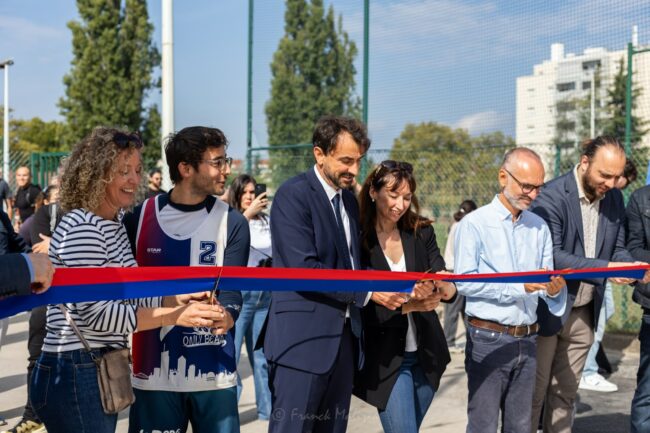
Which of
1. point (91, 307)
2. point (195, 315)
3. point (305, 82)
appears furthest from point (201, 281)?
point (305, 82)

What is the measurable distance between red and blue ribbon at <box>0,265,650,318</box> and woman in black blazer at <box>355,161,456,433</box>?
0.26m

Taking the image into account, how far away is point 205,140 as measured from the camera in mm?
3248

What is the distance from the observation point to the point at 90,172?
296 cm

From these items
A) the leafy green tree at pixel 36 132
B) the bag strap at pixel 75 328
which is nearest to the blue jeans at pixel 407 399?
the bag strap at pixel 75 328

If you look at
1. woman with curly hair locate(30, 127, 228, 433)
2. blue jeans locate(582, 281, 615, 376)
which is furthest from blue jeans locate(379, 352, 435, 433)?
blue jeans locate(582, 281, 615, 376)

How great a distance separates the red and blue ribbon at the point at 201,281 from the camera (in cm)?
259

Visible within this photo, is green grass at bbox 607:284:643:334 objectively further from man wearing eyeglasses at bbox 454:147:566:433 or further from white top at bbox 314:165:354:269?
white top at bbox 314:165:354:269

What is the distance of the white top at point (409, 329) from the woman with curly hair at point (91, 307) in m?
1.29

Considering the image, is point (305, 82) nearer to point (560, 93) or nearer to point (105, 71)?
point (560, 93)

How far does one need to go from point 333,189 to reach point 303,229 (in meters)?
0.28

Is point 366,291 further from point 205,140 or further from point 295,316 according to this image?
point 205,140

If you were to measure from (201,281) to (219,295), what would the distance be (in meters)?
0.28

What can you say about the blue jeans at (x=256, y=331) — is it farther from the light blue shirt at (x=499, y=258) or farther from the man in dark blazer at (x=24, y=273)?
the man in dark blazer at (x=24, y=273)

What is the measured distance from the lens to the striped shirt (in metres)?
2.76
